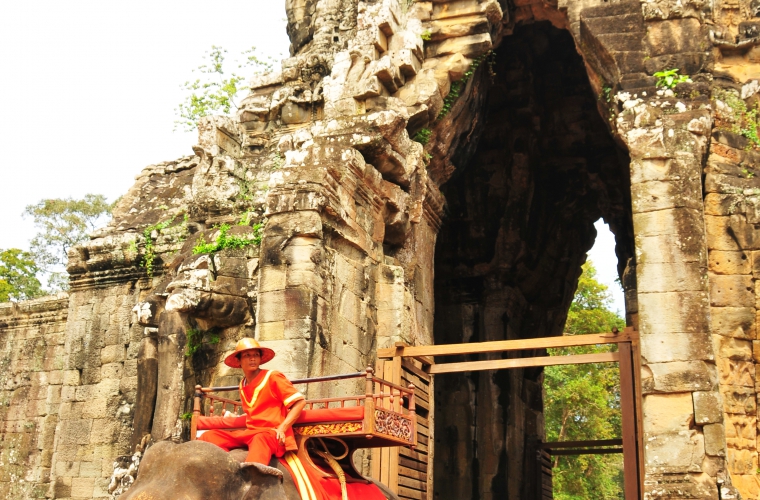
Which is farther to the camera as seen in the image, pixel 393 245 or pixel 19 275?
pixel 19 275

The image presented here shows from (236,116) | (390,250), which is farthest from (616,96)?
(236,116)

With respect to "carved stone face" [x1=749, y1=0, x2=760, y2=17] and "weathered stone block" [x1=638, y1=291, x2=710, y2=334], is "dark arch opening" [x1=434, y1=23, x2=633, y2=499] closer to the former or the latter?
"carved stone face" [x1=749, y1=0, x2=760, y2=17]

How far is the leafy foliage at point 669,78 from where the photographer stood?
10391 millimetres

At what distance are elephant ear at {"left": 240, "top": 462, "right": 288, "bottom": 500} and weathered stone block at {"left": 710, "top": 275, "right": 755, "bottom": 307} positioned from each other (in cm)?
565

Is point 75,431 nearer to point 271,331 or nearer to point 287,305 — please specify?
point 271,331

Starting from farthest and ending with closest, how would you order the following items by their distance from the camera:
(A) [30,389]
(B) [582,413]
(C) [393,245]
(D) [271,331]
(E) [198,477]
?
1. (B) [582,413]
2. (A) [30,389]
3. (C) [393,245]
4. (D) [271,331]
5. (E) [198,477]

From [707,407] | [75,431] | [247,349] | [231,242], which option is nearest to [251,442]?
[247,349]

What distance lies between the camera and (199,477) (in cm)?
610

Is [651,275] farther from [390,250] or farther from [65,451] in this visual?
[65,451]

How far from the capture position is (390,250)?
11.5 meters

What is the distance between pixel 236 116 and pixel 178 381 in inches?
172

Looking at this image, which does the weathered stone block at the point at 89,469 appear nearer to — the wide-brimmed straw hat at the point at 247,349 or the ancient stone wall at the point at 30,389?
the ancient stone wall at the point at 30,389

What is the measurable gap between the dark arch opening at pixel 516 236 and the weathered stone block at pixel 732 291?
20.1 ft

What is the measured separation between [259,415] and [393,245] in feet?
15.8
